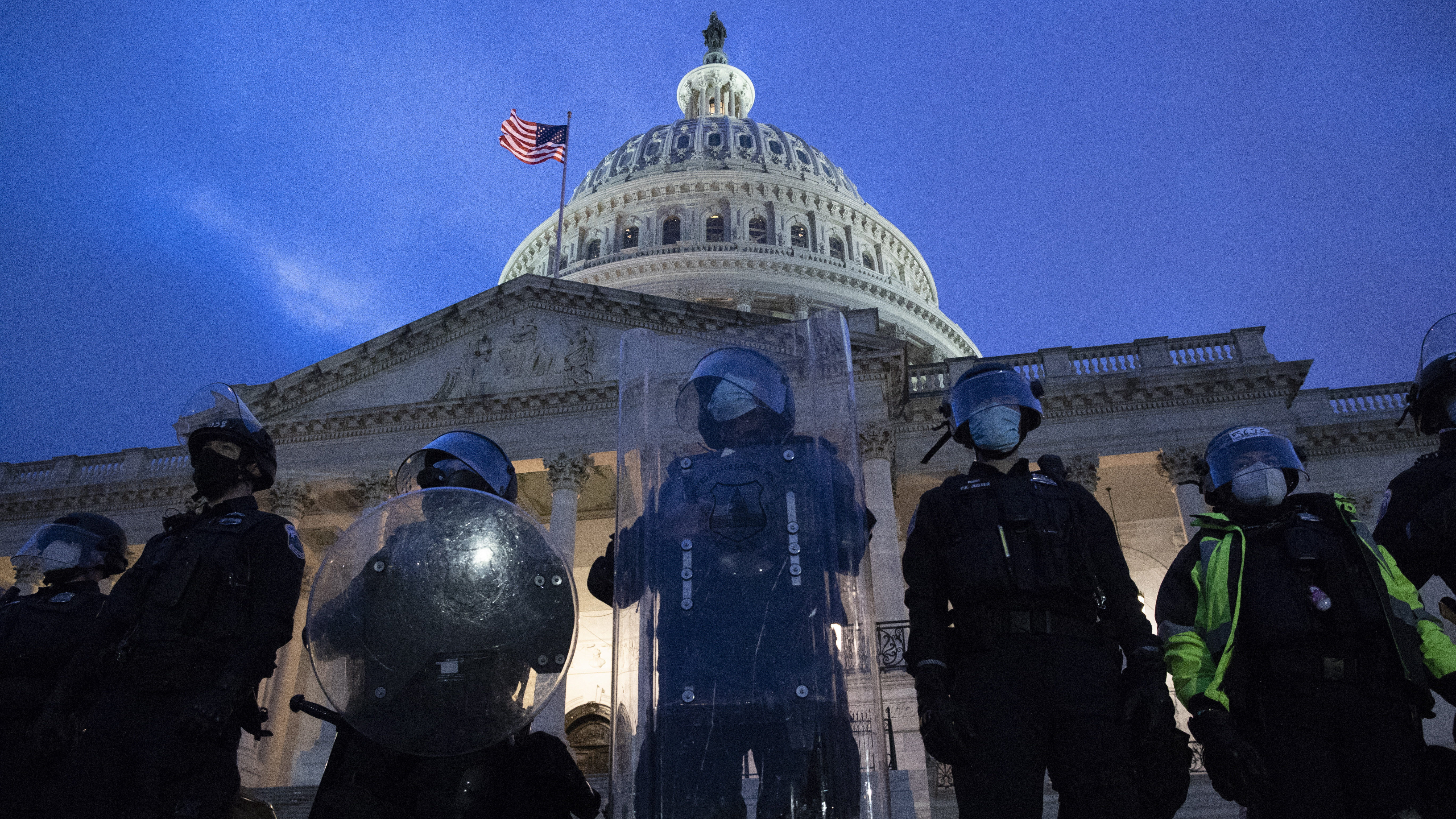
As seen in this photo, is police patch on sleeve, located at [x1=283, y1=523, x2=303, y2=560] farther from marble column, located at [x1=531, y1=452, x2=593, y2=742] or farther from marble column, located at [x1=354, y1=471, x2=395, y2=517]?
marble column, located at [x1=354, y1=471, x2=395, y2=517]

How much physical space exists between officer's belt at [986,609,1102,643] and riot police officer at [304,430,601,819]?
2.09 meters

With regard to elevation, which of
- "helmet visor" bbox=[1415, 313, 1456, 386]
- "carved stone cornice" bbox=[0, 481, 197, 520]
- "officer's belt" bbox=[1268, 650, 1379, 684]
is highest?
"carved stone cornice" bbox=[0, 481, 197, 520]

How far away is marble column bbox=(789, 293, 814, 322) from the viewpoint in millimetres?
46344

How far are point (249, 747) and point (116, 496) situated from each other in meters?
9.56

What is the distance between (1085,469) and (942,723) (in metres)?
20.9

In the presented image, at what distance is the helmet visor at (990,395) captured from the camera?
5461mm

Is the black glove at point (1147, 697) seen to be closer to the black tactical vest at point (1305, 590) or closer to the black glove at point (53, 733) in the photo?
the black tactical vest at point (1305, 590)

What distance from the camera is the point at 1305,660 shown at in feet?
16.6

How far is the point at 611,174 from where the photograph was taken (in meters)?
58.7

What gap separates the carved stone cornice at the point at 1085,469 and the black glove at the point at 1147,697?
19881 millimetres

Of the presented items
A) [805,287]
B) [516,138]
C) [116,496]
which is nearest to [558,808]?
[116,496]

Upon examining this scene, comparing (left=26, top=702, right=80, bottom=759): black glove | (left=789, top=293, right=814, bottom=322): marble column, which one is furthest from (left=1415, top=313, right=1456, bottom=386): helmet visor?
(left=789, top=293, right=814, bottom=322): marble column

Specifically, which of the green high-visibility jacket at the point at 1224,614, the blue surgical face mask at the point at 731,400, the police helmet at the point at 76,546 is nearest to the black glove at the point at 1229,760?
the green high-visibility jacket at the point at 1224,614

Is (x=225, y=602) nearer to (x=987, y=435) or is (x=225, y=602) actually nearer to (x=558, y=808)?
(x=558, y=808)
